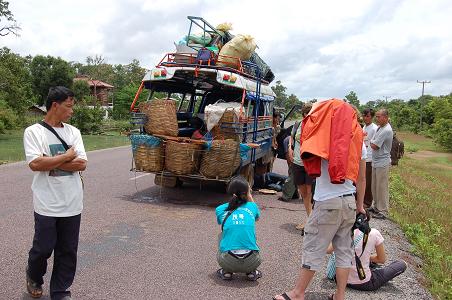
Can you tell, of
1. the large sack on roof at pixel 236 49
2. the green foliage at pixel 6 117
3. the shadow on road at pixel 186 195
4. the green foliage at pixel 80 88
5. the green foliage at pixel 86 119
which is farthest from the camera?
the green foliage at pixel 80 88

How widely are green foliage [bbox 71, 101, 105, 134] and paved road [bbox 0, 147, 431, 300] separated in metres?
24.3

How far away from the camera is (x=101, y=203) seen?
823 centimetres

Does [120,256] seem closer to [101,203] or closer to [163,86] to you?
[101,203]

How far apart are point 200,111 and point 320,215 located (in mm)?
7746

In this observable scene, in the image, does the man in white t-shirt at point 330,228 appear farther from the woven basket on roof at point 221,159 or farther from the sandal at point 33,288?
the woven basket on roof at point 221,159

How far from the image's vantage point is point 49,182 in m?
3.70

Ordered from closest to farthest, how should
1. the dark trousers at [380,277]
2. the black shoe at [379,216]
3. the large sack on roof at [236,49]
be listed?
the dark trousers at [380,277], the black shoe at [379,216], the large sack on roof at [236,49]

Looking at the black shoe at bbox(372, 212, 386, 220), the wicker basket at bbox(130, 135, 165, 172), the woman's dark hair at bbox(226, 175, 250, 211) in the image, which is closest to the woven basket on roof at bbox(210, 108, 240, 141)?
the wicker basket at bbox(130, 135, 165, 172)

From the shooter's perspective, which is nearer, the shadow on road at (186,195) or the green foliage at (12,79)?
the shadow on road at (186,195)

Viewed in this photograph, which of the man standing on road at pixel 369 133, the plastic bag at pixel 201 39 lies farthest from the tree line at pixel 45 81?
the man standing on road at pixel 369 133

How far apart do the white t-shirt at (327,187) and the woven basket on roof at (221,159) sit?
4157mm

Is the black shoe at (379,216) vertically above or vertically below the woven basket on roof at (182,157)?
below

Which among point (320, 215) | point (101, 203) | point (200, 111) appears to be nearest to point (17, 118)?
point (200, 111)

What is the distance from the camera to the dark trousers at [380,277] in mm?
4500
